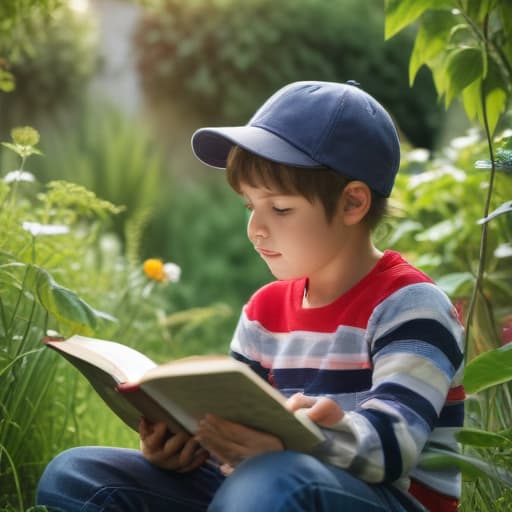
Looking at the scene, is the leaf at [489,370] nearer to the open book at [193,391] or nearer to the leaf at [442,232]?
the open book at [193,391]

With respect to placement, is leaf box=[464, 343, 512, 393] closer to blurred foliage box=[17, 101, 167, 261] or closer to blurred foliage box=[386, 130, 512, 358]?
blurred foliage box=[386, 130, 512, 358]

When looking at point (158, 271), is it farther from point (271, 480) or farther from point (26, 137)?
point (271, 480)

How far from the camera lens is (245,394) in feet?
4.10

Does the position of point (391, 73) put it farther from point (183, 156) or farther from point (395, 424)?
point (395, 424)

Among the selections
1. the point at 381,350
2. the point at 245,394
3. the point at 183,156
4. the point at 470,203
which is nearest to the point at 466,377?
the point at 381,350

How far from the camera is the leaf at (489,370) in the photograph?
164 cm

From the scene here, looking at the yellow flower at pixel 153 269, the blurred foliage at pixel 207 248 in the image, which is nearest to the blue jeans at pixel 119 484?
the yellow flower at pixel 153 269

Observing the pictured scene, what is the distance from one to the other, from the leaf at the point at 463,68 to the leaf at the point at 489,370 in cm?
59

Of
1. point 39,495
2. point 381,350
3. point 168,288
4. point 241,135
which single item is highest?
point 241,135

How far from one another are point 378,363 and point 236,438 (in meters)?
0.25

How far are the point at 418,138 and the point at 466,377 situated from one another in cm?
652

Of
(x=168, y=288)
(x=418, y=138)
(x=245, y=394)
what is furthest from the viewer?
(x=418, y=138)

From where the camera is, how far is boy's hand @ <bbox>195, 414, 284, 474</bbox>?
1361mm

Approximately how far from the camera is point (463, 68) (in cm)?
196
